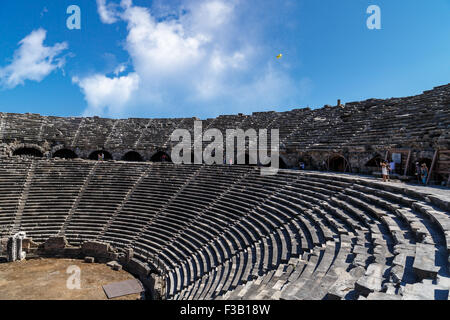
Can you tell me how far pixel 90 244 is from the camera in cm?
1650

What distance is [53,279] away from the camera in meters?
14.1

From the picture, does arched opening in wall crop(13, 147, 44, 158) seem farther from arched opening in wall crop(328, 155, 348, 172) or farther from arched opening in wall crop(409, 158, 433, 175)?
arched opening in wall crop(409, 158, 433, 175)

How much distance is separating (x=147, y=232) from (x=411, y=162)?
15.8 meters

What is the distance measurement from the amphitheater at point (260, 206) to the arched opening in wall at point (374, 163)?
126 millimetres

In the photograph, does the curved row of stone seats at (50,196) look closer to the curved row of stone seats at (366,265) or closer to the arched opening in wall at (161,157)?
the arched opening in wall at (161,157)

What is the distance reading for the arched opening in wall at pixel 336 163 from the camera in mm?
20039

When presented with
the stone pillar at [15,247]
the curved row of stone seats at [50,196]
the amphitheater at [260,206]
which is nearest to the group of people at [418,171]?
the amphitheater at [260,206]

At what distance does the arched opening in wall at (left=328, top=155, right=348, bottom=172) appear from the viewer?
20039 mm

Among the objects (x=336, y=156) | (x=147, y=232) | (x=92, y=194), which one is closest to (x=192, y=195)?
(x=147, y=232)

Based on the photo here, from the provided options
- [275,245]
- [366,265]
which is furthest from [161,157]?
[366,265]

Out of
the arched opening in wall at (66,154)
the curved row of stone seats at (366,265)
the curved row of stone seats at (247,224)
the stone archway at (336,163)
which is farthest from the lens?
the arched opening in wall at (66,154)

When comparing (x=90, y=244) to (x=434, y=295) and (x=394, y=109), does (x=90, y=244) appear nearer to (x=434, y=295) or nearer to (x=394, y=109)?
(x=434, y=295)

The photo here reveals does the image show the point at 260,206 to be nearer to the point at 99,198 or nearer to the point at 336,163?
the point at 336,163
